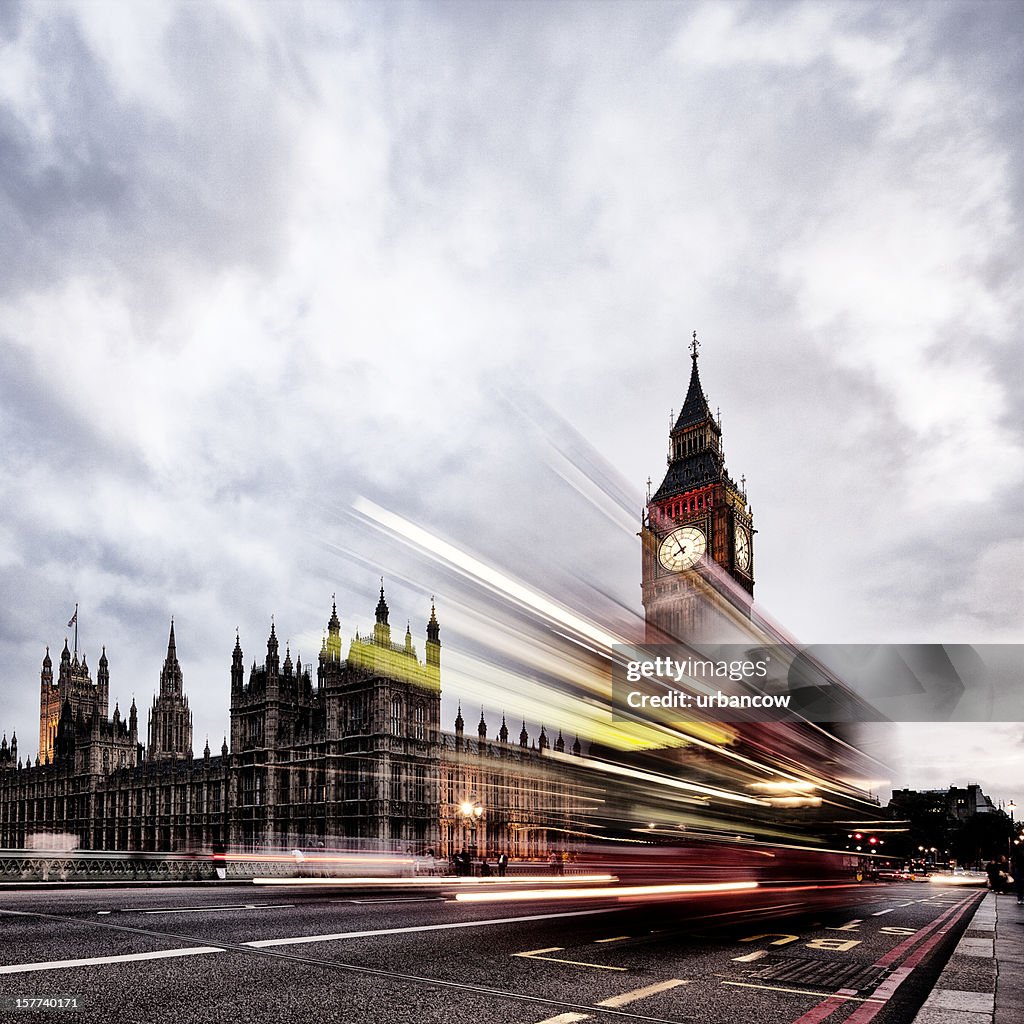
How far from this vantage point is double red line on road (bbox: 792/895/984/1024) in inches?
314

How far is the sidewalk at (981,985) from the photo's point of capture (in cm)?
728

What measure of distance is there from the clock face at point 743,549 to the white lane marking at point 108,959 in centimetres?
11692

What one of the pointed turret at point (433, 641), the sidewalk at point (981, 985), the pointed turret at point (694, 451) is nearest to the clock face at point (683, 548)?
the pointed turret at point (694, 451)

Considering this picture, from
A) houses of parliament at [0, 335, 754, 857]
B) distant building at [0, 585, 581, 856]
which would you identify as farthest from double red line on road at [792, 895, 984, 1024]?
distant building at [0, 585, 581, 856]

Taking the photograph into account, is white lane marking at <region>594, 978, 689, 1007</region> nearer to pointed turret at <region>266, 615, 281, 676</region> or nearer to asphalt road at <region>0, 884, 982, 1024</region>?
asphalt road at <region>0, 884, 982, 1024</region>

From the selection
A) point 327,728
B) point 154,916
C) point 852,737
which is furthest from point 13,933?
point 327,728

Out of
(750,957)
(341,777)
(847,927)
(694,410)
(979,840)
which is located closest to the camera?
(750,957)

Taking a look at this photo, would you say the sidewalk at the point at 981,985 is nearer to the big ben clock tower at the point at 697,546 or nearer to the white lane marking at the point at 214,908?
the white lane marking at the point at 214,908

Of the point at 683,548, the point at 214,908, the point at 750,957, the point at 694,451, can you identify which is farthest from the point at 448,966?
the point at 694,451

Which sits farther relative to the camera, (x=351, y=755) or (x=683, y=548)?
(x=683, y=548)

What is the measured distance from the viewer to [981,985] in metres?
9.21

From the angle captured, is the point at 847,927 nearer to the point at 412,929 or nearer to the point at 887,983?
the point at 887,983

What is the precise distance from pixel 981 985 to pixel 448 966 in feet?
18.9

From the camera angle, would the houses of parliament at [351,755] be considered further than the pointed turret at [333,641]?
No
